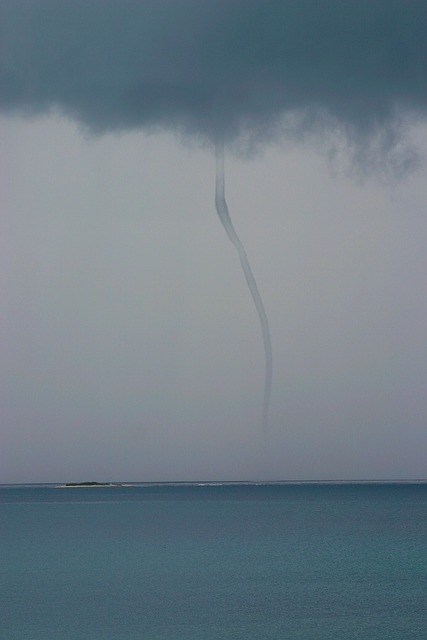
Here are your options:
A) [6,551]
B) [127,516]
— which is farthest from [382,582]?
[127,516]

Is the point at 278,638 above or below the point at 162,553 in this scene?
above

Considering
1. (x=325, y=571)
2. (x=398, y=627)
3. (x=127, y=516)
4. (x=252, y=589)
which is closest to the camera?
(x=398, y=627)

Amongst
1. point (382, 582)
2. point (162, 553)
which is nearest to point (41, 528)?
point (162, 553)

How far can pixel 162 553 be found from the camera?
7169 centimetres

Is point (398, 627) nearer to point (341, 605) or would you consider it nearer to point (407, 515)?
point (341, 605)

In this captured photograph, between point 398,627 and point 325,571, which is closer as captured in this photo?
point 398,627

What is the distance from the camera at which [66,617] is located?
40719 mm

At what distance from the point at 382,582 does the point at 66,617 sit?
783 inches

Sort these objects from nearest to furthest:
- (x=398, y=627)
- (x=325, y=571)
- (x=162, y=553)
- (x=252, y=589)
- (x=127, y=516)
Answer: (x=398, y=627)
(x=252, y=589)
(x=325, y=571)
(x=162, y=553)
(x=127, y=516)

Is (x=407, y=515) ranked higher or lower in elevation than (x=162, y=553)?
lower

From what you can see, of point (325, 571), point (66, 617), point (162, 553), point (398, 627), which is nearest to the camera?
point (398, 627)

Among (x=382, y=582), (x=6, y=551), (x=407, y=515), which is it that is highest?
(x=382, y=582)

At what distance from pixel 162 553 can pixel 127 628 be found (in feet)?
113

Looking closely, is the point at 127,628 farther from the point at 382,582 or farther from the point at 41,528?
the point at 41,528
